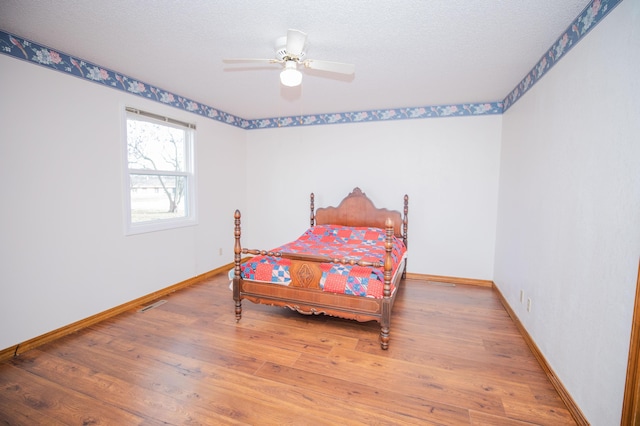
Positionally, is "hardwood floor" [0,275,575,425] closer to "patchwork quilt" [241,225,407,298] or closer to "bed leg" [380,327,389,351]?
"bed leg" [380,327,389,351]

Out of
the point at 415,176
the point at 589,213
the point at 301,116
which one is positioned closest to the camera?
the point at 589,213

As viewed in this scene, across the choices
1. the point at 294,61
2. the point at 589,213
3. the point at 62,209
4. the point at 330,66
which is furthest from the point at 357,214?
the point at 62,209

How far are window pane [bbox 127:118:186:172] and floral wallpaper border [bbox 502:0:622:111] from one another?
4.11m

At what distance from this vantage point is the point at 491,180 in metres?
4.15

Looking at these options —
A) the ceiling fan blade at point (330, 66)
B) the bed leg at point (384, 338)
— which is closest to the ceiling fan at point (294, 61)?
the ceiling fan blade at point (330, 66)

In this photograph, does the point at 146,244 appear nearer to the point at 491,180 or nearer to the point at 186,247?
the point at 186,247

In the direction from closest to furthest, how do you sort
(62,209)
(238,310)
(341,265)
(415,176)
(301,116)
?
(62,209), (341,265), (238,310), (415,176), (301,116)

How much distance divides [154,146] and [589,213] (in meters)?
4.24

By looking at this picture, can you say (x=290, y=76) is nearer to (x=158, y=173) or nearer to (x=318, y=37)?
(x=318, y=37)

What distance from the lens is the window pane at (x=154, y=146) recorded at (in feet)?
11.3

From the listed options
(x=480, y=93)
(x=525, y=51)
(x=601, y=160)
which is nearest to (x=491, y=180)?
(x=480, y=93)

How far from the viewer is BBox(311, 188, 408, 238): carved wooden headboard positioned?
4492mm

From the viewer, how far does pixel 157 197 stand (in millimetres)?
3832

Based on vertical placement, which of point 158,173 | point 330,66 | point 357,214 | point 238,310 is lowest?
point 238,310
